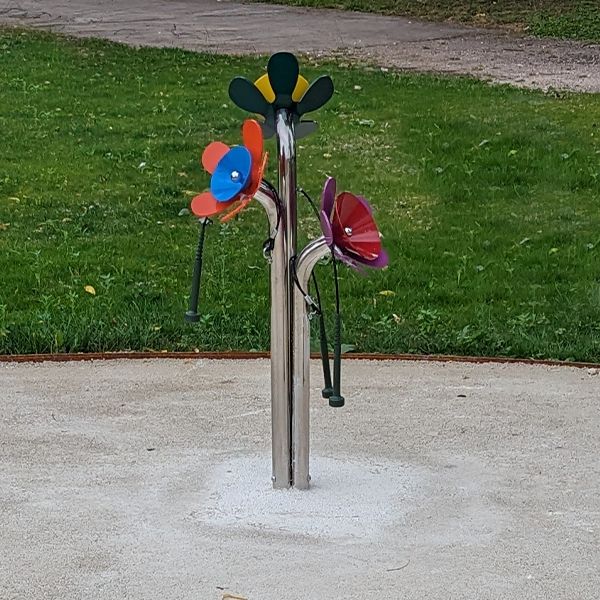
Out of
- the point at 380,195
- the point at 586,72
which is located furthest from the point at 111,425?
the point at 586,72

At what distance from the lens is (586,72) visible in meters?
12.5

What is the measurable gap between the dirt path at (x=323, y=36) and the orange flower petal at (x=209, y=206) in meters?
8.40

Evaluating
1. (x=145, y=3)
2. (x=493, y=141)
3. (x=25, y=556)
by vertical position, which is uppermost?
(x=145, y=3)

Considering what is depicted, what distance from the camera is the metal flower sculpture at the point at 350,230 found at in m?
3.47

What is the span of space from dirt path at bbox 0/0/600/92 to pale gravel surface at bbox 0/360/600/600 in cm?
728

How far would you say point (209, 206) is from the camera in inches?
138

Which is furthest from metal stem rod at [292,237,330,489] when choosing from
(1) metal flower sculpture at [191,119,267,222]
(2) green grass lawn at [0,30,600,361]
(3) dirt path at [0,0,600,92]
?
(3) dirt path at [0,0,600,92]

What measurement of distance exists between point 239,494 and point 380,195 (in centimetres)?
435

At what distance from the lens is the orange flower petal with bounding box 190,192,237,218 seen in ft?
11.5

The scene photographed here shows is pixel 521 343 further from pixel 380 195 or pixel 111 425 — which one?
pixel 380 195

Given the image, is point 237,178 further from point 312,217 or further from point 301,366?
point 312,217

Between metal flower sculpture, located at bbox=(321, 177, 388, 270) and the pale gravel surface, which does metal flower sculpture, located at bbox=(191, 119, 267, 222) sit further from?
the pale gravel surface

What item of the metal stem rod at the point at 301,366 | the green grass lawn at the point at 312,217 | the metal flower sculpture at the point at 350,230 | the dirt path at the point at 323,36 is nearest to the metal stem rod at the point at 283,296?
the metal stem rod at the point at 301,366

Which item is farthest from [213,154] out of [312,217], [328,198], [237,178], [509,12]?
[509,12]
